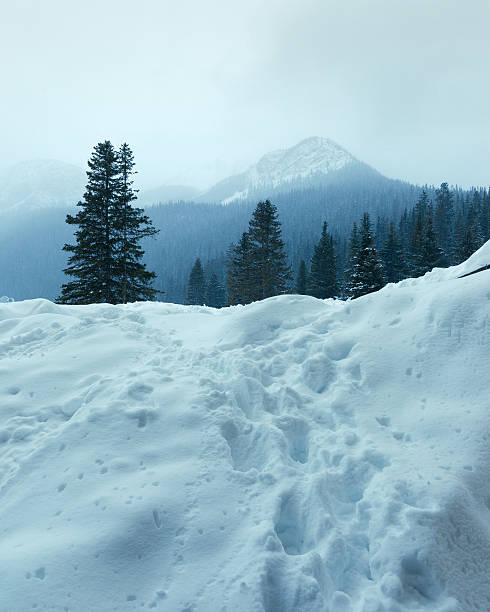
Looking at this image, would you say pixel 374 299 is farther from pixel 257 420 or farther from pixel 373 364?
pixel 257 420

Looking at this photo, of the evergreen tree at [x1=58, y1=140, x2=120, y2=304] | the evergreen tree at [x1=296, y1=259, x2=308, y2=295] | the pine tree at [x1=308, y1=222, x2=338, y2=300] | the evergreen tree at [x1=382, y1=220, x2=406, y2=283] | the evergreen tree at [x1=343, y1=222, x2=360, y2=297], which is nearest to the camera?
the evergreen tree at [x1=58, y1=140, x2=120, y2=304]

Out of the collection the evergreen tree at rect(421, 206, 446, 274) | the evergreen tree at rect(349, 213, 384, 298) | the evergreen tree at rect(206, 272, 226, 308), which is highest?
the evergreen tree at rect(421, 206, 446, 274)

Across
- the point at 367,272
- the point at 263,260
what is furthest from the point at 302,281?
the point at 367,272

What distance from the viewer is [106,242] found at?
20.3m

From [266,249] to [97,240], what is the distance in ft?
52.3

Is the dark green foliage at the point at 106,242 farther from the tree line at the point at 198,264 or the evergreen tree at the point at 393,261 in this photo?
the evergreen tree at the point at 393,261

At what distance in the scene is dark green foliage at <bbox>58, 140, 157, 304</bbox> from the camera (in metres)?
19.9

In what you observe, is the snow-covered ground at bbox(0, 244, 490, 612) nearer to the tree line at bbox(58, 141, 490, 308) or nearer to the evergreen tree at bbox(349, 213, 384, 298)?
the tree line at bbox(58, 141, 490, 308)

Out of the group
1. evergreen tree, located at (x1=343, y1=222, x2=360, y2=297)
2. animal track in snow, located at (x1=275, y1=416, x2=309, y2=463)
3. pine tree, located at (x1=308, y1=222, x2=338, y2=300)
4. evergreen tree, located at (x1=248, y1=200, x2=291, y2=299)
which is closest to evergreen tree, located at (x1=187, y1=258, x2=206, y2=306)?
pine tree, located at (x1=308, y1=222, x2=338, y2=300)

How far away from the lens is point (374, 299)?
23.0 feet

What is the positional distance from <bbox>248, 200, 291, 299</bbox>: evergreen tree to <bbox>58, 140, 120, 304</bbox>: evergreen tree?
14.0 m

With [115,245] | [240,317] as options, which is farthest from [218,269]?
[240,317]

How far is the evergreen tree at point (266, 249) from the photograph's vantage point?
31.9 meters

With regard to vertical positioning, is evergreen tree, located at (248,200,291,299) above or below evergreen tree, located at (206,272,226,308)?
above
